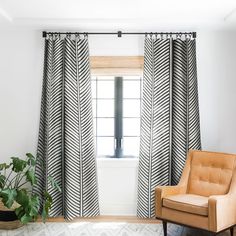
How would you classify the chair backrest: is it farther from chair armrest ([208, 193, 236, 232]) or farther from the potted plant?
the potted plant

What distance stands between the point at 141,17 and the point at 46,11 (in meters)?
1.01

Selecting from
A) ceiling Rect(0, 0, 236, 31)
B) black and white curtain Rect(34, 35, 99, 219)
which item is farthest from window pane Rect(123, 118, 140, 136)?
ceiling Rect(0, 0, 236, 31)

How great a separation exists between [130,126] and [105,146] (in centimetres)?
41

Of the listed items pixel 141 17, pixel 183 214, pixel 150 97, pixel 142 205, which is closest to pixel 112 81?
pixel 150 97

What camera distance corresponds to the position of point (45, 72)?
3914mm

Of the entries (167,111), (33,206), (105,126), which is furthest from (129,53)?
(33,206)

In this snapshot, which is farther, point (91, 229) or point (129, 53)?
point (129, 53)

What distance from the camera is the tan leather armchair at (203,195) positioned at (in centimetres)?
300

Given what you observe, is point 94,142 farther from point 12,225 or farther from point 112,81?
point 12,225

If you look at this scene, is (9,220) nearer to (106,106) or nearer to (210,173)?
(106,106)

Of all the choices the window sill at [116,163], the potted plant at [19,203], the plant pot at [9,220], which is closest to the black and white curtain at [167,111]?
the window sill at [116,163]

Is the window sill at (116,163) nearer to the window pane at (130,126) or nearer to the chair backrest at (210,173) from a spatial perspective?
the window pane at (130,126)

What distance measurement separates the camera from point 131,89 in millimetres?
4211

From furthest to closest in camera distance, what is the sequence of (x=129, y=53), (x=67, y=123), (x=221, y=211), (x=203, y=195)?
(x=129, y=53), (x=67, y=123), (x=203, y=195), (x=221, y=211)
